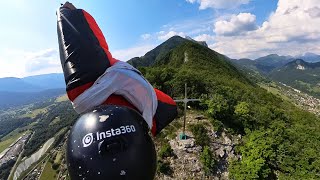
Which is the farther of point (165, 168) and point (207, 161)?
point (207, 161)

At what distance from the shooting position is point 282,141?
165ft

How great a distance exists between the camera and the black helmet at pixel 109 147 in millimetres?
3986

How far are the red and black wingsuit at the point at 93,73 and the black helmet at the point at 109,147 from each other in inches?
46.8

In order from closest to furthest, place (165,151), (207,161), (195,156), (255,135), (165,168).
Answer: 1. (165,168)
2. (207,161)
3. (165,151)
4. (195,156)
5. (255,135)

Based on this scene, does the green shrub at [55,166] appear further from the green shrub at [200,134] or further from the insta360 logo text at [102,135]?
the insta360 logo text at [102,135]

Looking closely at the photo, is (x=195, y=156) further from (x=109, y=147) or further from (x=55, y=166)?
(x=55, y=166)

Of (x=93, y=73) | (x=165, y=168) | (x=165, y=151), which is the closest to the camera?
(x=93, y=73)

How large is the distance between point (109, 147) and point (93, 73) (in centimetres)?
244

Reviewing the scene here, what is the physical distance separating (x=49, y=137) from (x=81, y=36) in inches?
7828

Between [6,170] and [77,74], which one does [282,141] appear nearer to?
[77,74]

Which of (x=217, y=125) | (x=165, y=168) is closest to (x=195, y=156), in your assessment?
(x=165, y=168)

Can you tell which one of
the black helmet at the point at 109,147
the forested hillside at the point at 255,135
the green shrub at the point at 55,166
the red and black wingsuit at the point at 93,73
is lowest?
the green shrub at the point at 55,166

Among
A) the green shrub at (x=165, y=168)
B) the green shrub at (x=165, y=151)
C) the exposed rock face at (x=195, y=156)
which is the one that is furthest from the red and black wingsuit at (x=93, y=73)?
the green shrub at (x=165, y=151)

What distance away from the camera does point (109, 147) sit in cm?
399
